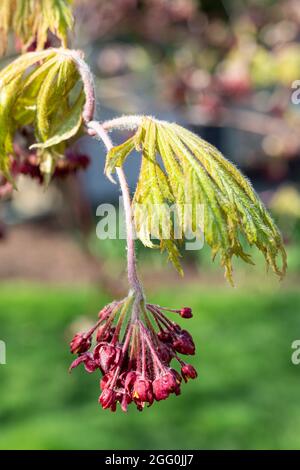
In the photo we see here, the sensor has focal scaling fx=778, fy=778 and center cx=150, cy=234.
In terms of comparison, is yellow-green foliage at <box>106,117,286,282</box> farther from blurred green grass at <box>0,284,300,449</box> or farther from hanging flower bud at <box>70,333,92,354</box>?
blurred green grass at <box>0,284,300,449</box>

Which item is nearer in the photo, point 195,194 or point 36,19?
point 195,194

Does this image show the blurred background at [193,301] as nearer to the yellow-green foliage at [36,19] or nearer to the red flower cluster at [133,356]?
the yellow-green foliage at [36,19]

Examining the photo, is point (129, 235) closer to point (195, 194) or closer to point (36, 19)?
point (195, 194)

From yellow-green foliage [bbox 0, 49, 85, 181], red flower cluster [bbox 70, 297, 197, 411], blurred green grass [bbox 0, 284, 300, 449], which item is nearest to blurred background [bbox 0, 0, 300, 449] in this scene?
blurred green grass [bbox 0, 284, 300, 449]

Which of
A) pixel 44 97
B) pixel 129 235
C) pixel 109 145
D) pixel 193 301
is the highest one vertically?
pixel 193 301

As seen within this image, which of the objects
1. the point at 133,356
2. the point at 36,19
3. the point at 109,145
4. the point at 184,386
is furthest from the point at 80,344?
the point at 184,386
